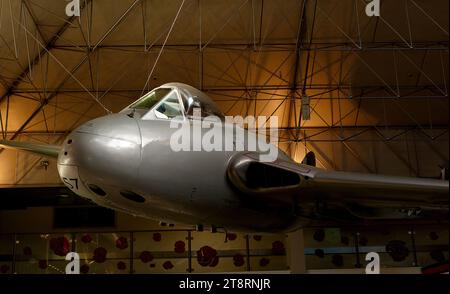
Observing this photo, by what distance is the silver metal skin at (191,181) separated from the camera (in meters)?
5.36

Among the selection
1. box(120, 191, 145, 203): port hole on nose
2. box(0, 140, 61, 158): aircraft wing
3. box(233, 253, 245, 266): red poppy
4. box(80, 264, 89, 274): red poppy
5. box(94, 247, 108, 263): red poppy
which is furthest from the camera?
box(94, 247, 108, 263): red poppy

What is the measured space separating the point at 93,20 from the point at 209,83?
4735mm

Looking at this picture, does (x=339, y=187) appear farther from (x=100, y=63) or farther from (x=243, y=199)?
(x=100, y=63)

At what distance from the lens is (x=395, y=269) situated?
8.45 meters

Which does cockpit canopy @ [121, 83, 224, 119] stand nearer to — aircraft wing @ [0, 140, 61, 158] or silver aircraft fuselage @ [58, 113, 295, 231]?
silver aircraft fuselage @ [58, 113, 295, 231]

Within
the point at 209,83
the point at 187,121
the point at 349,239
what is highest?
the point at 209,83

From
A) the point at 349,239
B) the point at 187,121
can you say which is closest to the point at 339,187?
the point at 187,121

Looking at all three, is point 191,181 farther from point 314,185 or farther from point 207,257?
point 207,257

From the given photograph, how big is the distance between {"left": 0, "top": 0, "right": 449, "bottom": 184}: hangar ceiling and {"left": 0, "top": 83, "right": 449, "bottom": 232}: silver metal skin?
7338 mm

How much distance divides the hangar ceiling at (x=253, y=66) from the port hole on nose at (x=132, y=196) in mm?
7865

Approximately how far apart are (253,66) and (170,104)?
34.8 feet

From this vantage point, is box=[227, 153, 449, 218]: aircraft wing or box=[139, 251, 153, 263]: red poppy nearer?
box=[227, 153, 449, 218]: aircraft wing

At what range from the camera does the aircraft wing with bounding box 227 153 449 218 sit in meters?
5.47

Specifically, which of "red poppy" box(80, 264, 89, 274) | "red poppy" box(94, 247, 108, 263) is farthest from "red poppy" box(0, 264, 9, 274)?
"red poppy" box(94, 247, 108, 263)
